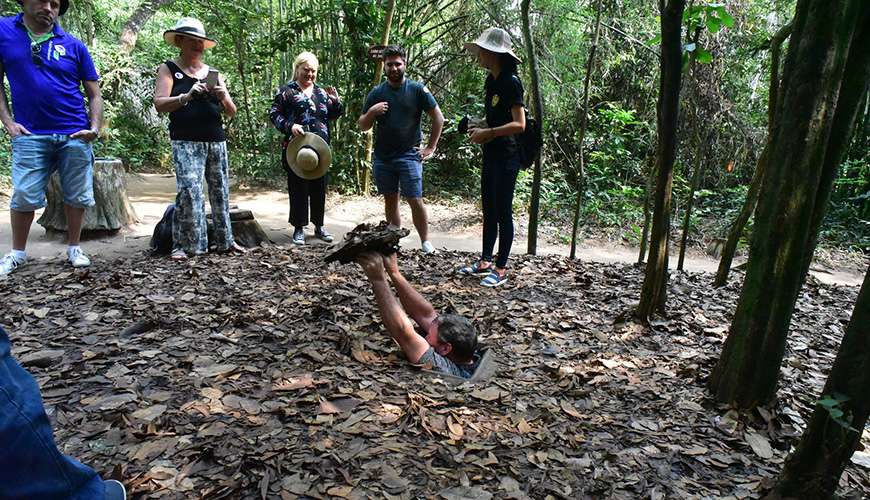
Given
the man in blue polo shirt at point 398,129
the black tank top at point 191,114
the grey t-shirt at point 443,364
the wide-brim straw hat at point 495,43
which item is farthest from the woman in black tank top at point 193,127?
the grey t-shirt at point 443,364

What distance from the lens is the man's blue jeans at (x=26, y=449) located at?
51.6 inches

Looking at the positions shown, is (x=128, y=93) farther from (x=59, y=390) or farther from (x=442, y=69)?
(x=59, y=390)

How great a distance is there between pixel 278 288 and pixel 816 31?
11.8 feet

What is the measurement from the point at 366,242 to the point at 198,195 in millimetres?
2474

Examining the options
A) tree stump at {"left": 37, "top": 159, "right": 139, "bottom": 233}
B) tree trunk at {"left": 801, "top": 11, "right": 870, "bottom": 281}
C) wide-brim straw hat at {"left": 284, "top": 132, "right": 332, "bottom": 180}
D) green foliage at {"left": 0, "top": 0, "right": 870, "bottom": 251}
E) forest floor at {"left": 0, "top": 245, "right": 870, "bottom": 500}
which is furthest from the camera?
green foliage at {"left": 0, "top": 0, "right": 870, "bottom": 251}

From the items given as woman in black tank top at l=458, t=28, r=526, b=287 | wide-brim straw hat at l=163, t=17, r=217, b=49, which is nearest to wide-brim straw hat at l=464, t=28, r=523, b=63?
woman in black tank top at l=458, t=28, r=526, b=287

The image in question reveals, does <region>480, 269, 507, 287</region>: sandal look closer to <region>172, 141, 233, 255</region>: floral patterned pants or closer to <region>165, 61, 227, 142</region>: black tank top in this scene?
<region>172, 141, 233, 255</region>: floral patterned pants

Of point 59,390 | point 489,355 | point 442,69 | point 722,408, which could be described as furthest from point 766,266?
point 442,69

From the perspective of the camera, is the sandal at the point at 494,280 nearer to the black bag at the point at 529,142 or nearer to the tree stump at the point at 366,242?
the black bag at the point at 529,142

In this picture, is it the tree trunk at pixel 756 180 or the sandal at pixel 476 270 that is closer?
the tree trunk at pixel 756 180

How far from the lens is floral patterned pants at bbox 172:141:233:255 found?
15.3ft

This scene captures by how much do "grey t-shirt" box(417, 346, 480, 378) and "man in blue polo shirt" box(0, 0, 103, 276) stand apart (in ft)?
10.6

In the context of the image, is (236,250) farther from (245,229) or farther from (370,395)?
(370,395)

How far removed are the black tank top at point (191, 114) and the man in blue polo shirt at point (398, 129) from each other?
4.25ft
